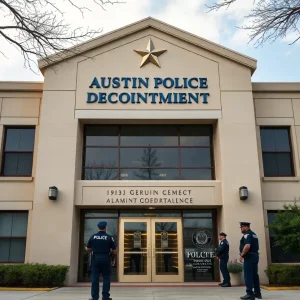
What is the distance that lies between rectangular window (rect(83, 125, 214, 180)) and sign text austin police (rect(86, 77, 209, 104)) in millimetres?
1210

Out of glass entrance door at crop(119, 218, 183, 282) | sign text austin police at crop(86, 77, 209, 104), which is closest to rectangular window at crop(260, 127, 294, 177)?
sign text austin police at crop(86, 77, 209, 104)

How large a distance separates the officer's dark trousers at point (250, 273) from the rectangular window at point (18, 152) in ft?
31.1

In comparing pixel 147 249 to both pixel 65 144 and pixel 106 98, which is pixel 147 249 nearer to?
pixel 65 144

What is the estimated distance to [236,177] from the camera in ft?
46.1

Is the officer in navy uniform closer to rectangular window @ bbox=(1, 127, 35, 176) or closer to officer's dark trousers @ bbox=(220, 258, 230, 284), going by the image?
officer's dark trousers @ bbox=(220, 258, 230, 284)

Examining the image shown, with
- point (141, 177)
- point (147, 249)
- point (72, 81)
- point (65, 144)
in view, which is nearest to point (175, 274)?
point (147, 249)

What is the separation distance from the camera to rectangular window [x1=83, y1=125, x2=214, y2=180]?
49.1 feet

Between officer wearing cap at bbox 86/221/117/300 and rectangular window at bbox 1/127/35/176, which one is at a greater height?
rectangular window at bbox 1/127/35/176

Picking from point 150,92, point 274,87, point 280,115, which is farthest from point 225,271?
point 274,87

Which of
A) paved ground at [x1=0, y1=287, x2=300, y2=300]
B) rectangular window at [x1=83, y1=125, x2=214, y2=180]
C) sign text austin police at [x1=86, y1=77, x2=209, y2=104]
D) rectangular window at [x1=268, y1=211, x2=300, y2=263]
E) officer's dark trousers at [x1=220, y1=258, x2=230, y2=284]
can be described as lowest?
paved ground at [x1=0, y1=287, x2=300, y2=300]

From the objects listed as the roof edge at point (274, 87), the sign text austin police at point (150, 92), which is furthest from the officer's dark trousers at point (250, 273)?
the roof edge at point (274, 87)

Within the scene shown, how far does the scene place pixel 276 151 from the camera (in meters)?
15.4

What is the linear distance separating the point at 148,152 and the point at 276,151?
17.4ft

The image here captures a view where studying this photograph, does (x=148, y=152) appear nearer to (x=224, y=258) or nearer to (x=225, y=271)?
A: (x=224, y=258)
